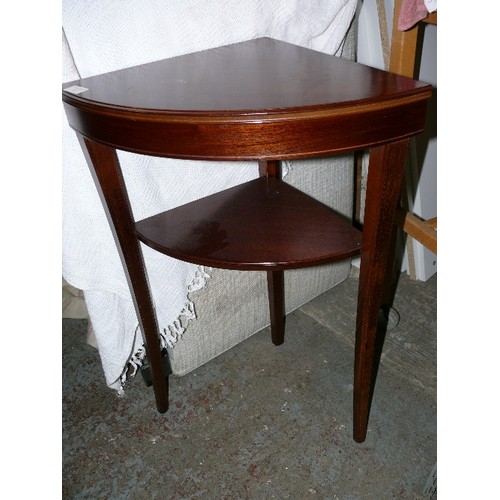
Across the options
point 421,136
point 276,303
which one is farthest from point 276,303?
point 421,136

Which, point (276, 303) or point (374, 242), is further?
point (276, 303)

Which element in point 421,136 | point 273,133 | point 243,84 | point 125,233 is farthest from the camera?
point 421,136

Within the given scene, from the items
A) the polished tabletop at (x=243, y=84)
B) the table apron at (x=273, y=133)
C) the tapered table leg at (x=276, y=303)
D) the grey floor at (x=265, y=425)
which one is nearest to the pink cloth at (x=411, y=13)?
the polished tabletop at (x=243, y=84)

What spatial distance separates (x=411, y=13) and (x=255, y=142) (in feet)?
1.72

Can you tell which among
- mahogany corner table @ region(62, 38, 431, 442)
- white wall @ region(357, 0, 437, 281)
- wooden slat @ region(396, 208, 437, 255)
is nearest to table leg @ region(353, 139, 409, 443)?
mahogany corner table @ region(62, 38, 431, 442)

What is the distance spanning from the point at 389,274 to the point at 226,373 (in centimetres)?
52

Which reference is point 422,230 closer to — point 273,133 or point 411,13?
point 411,13

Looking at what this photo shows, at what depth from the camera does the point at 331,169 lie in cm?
133

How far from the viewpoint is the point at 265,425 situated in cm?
116

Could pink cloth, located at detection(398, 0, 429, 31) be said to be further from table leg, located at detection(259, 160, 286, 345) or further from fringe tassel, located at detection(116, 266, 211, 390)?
fringe tassel, located at detection(116, 266, 211, 390)

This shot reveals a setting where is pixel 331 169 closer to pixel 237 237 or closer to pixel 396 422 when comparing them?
pixel 237 237

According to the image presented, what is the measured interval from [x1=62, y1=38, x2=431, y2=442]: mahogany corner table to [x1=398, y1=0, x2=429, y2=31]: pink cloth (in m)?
0.21

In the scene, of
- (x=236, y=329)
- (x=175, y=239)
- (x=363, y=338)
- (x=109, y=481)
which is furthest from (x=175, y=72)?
(x=109, y=481)

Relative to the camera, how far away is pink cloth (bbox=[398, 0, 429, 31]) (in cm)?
96
